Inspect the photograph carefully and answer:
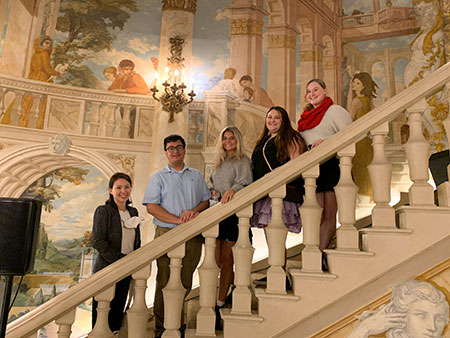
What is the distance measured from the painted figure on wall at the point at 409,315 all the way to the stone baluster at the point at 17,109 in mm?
6679

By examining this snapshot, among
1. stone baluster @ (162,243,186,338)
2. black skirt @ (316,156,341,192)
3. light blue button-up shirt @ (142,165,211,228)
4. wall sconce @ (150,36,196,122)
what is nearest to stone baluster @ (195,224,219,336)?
stone baluster @ (162,243,186,338)

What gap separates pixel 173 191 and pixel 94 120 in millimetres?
5146

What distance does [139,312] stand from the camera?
2121 mm

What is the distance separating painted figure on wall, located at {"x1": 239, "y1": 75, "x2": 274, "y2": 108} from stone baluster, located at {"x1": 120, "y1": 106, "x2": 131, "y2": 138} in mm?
2158

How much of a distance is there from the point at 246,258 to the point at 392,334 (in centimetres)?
79

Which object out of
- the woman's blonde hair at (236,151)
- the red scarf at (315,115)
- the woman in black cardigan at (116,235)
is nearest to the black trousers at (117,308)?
the woman in black cardigan at (116,235)

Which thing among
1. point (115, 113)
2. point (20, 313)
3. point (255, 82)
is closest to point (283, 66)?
point (255, 82)

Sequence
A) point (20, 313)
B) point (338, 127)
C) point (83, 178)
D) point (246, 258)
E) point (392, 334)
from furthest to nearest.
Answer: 1. point (83, 178)
2. point (20, 313)
3. point (338, 127)
4. point (246, 258)
5. point (392, 334)

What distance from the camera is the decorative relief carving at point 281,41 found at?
7.46 meters

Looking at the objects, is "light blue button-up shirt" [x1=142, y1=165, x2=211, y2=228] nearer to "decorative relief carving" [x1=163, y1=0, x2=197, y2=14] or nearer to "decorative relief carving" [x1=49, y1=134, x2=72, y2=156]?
"decorative relief carving" [x1=49, y1=134, x2=72, y2=156]

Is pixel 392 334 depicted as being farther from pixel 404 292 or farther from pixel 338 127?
pixel 338 127

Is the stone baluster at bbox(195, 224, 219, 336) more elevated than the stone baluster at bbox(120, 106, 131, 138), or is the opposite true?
the stone baluster at bbox(120, 106, 131, 138)

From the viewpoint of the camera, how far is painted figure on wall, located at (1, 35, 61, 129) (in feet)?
22.9

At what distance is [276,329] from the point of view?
205 cm
